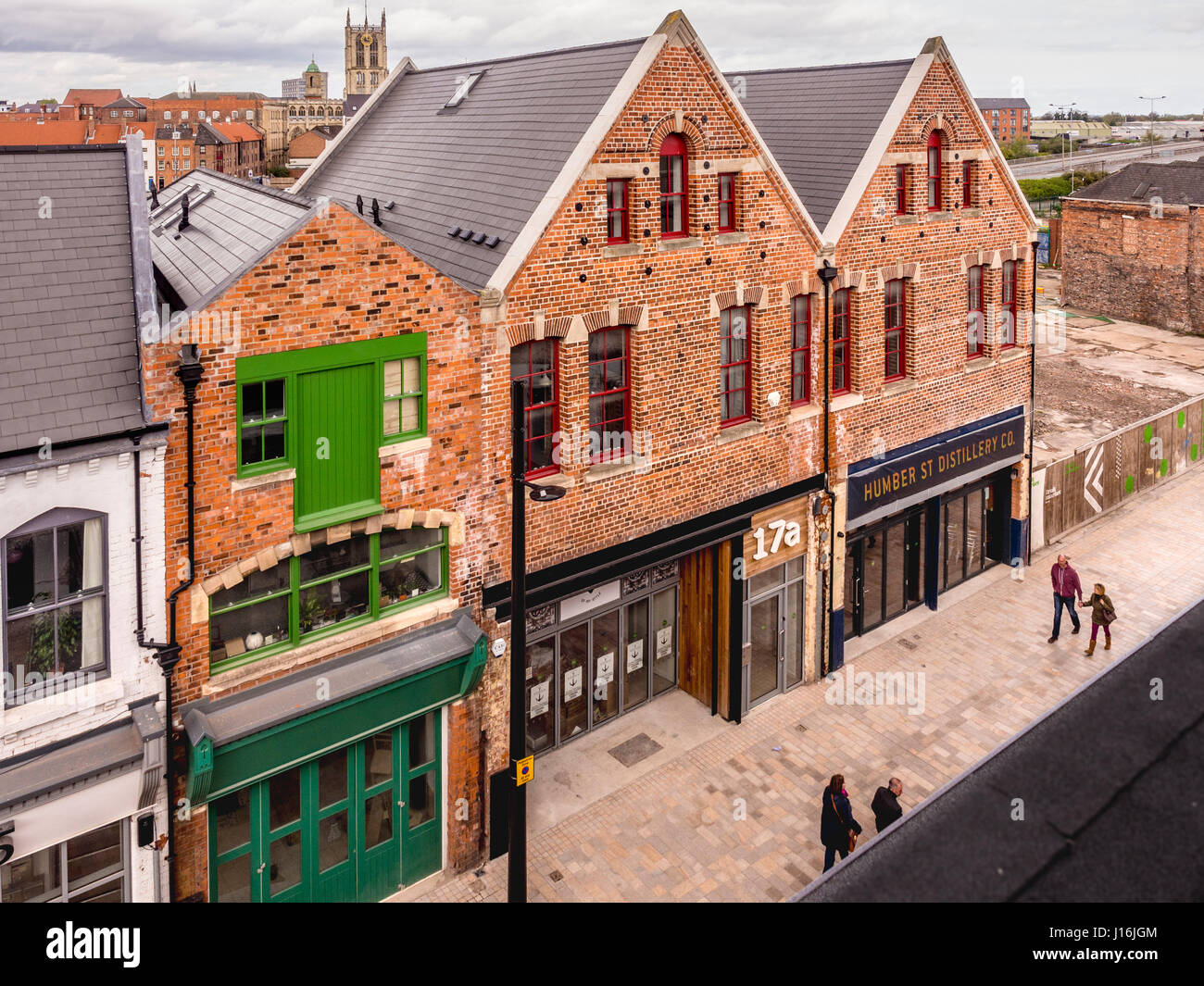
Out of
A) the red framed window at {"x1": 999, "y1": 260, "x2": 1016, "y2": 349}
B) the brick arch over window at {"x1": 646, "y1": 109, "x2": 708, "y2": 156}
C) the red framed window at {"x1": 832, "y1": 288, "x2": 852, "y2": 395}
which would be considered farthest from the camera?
the red framed window at {"x1": 999, "y1": 260, "x2": 1016, "y2": 349}

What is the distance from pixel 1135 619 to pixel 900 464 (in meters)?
6.45

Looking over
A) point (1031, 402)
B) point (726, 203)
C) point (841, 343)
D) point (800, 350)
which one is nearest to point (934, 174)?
point (841, 343)

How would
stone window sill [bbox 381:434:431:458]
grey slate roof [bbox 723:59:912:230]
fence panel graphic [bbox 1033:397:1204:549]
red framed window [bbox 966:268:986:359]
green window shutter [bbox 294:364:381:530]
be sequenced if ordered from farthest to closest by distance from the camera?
1. fence panel graphic [bbox 1033:397:1204:549]
2. red framed window [bbox 966:268:986:359]
3. grey slate roof [bbox 723:59:912:230]
4. stone window sill [bbox 381:434:431:458]
5. green window shutter [bbox 294:364:381:530]

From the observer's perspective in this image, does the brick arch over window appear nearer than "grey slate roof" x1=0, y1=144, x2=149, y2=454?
No

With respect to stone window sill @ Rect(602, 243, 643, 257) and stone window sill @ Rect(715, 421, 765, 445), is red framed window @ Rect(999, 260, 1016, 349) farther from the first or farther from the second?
stone window sill @ Rect(602, 243, 643, 257)

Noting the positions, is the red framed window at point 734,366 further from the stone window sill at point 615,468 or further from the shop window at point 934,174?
the shop window at point 934,174

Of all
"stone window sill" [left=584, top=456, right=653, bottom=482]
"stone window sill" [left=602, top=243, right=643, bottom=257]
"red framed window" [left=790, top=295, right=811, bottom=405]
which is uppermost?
"stone window sill" [left=602, top=243, right=643, bottom=257]

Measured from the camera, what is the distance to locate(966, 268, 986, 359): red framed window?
787 inches

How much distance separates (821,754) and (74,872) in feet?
35.8

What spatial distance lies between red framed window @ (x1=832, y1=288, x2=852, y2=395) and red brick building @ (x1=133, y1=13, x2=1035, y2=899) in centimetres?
6

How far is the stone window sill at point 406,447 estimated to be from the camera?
457 inches

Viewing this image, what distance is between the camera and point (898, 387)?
60.5ft

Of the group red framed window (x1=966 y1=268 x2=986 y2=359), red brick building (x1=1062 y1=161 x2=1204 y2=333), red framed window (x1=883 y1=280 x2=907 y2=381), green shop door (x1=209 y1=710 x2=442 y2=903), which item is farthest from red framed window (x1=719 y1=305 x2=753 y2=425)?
red brick building (x1=1062 y1=161 x2=1204 y2=333)

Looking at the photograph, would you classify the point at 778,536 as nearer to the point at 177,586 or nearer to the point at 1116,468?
the point at 177,586
